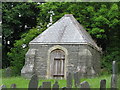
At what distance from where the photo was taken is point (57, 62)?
2250 cm

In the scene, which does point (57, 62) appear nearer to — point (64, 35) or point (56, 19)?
point (64, 35)

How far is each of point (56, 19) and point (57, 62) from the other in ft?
27.9

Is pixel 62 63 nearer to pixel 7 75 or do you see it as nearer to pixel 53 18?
pixel 7 75

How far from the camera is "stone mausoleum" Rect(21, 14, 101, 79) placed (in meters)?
21.9

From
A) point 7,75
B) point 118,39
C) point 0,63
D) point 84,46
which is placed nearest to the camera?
point 84,46

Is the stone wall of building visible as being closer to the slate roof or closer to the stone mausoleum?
the stone mausoleum

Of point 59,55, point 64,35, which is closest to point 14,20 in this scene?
point 64,35

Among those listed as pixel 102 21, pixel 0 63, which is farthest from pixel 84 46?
pixel 0 63

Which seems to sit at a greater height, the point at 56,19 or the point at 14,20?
the point at 14,20

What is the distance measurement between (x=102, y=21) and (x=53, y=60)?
7.35 meters

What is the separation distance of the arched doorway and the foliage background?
5506 mm

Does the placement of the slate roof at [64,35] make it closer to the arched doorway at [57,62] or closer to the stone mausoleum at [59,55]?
the stone mausoleum at [59,55]

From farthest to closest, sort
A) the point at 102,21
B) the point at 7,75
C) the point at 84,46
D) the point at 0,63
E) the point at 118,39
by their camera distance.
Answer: the point at 0,63 → the point at 118,39 → the point at 102,21 → the point at 7,75 → the point at 84,46

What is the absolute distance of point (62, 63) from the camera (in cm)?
2242
